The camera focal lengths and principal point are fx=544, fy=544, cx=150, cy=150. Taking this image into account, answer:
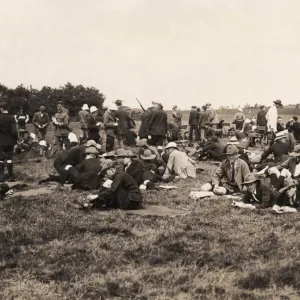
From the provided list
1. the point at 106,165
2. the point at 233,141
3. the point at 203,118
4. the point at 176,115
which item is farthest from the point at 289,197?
the point at 176,115

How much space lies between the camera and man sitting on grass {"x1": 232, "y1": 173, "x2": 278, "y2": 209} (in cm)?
971

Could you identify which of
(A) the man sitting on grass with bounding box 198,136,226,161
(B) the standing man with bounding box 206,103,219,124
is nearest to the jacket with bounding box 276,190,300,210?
(A) the man sitting on grass with bounding box 198,136,226,161

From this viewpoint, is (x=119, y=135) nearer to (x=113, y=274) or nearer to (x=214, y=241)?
(x=214, y=241)

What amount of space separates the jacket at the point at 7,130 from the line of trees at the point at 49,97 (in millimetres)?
25469

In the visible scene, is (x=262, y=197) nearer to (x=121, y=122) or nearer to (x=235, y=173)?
(x=235, y=173)

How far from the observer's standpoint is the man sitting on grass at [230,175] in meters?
11.1

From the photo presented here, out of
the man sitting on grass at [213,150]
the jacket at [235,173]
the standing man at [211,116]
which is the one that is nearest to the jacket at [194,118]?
the standing man at [211,116]

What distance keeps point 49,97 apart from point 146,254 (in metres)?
33.2

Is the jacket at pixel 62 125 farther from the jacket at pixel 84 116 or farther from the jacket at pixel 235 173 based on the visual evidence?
the jacket at pixel 235 173

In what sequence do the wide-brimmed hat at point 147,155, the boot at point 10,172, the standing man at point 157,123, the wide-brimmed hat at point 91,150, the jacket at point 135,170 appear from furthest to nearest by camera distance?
1. the standing man at point 157,123
2. the wide-brimmed hat at point 147,155
3. the boot at point 10,172
4. the wide-brimmed hat at point 91,150
5. the jacket at point 135,170

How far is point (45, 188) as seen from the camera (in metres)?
11.9

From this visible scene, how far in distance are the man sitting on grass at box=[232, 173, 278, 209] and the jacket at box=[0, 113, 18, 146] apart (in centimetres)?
584

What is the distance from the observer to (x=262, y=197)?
9.80 meters

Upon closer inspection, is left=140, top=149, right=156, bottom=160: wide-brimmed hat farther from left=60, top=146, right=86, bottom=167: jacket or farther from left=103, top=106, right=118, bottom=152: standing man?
Result: left=103, top=106, right=118, bottom=152: standing man
